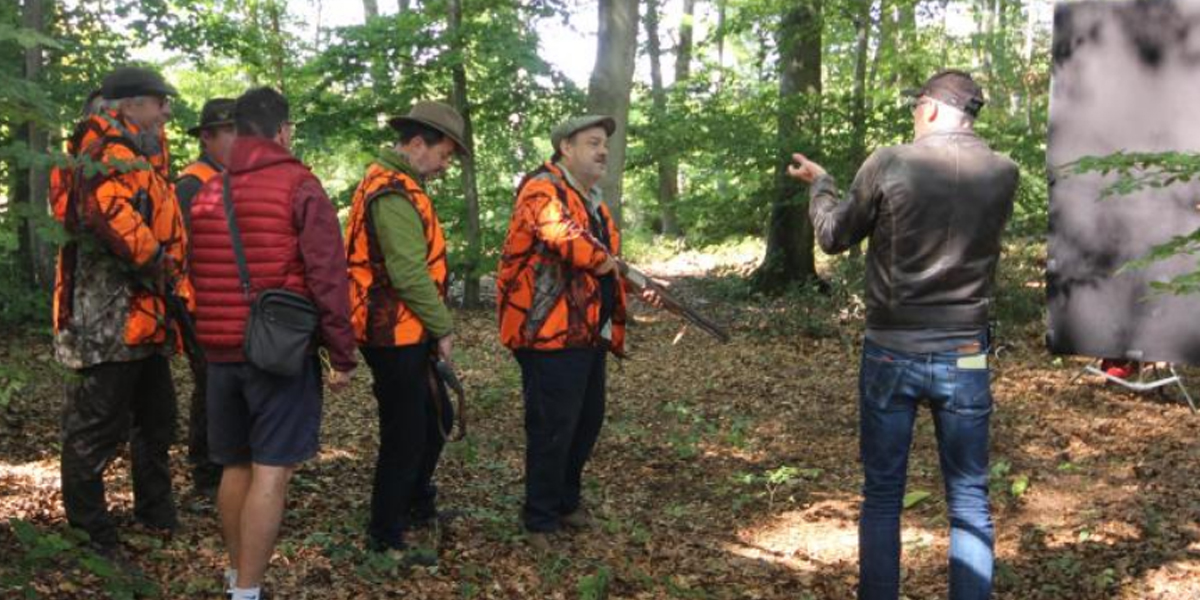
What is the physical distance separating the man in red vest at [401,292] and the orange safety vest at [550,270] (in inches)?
15.1

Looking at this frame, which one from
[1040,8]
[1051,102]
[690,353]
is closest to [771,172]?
[690,353]

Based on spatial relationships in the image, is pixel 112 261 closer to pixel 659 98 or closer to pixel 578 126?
pixel 578 126

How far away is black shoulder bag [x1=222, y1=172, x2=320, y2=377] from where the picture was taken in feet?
11.6

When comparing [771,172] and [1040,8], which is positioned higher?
[1040,8]

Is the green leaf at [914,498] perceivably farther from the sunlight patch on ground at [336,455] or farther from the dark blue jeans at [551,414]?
the sunlight patch on ground at [336,455]

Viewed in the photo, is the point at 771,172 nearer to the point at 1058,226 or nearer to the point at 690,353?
the point at 690,353

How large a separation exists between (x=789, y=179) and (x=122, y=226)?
8800 mm

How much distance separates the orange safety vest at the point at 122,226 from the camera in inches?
160

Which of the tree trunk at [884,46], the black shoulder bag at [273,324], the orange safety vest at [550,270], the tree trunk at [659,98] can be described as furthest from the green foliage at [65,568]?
the tree trunk at [884,46]

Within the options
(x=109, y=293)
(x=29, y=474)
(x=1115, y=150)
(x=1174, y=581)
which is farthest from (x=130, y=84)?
(x=1115, y=150)

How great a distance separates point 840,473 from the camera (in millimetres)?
6445

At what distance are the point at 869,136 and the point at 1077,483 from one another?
234 inches

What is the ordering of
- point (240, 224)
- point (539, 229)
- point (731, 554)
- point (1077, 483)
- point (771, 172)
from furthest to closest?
point (771, 172) → point (1077, 483) → point (731, 554) → point (539, 229) → point (240, 224)

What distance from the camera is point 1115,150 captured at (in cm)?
678
